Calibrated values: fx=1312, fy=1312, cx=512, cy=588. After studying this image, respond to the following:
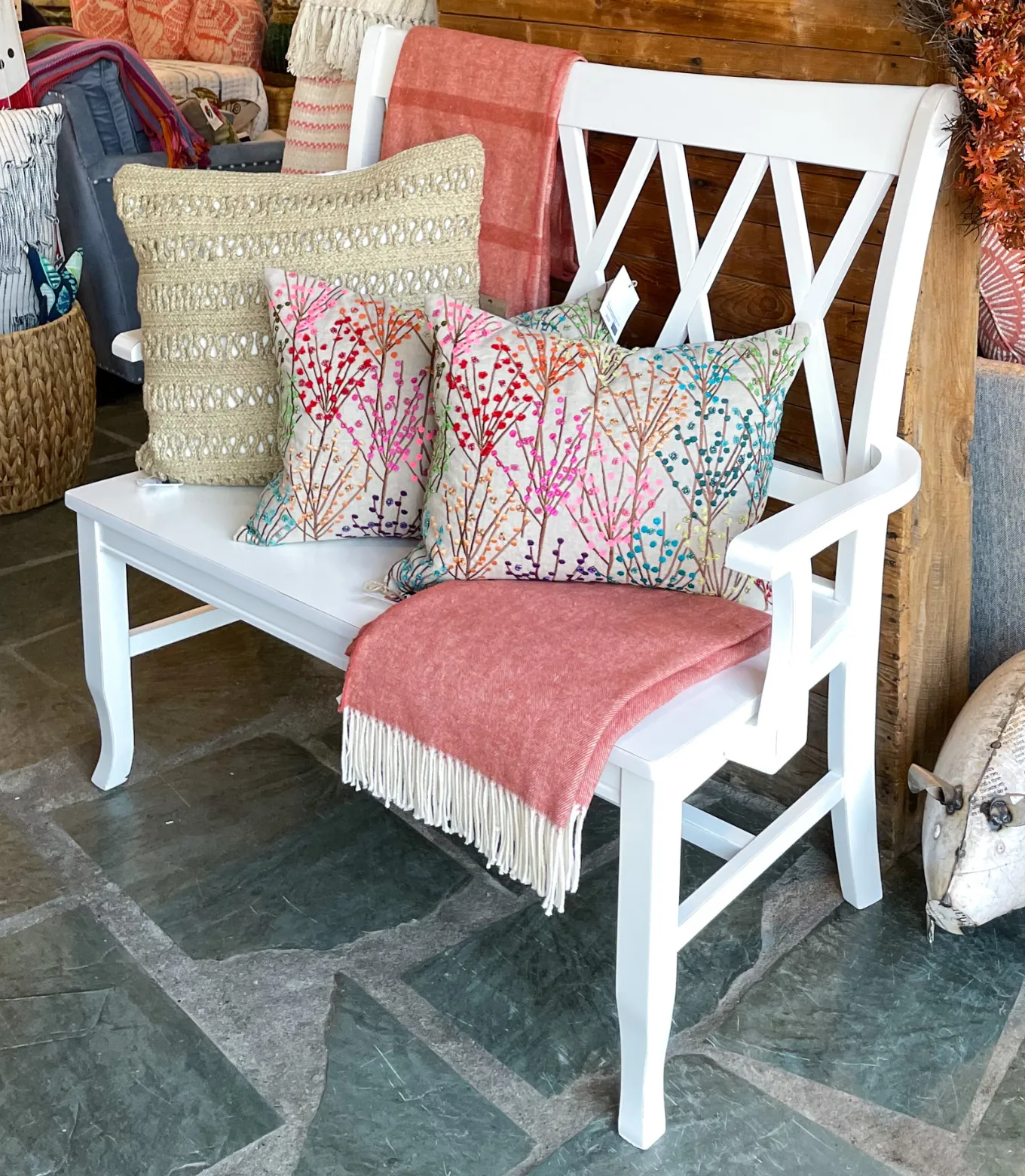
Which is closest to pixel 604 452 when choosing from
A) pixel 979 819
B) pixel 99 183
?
pixel 979 819

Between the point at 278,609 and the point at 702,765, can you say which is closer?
the point at 702,765

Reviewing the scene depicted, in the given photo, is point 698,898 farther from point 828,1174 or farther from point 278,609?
point 278,609

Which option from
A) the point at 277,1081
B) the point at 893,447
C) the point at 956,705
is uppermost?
the point at 893,447

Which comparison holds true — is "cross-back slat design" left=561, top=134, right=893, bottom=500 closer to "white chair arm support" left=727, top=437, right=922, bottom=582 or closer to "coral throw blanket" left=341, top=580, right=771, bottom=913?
"white chair arm support" left=727, top=437, right=922, bottom=582

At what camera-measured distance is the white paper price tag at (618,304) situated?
1.64m

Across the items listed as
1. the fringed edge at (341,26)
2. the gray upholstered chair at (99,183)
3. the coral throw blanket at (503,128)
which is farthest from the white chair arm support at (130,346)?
the gray upholstered chair at (99,183)

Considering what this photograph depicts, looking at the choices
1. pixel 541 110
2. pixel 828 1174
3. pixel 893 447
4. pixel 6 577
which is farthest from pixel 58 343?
pixel 828 1174

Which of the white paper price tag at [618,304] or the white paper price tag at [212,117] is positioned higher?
the white paper price tag at [212,117]

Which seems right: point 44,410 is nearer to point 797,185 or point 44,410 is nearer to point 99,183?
point 99,183

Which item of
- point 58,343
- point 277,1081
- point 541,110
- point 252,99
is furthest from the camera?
point 252,99

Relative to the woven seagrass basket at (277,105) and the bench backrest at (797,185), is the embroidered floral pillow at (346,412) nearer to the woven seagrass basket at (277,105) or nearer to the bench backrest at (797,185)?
the bench backrest at (797,185)

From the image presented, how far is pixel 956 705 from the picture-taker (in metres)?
1.78

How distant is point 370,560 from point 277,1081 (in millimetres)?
594

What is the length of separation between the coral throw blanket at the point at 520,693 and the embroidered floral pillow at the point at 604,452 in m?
0.04
